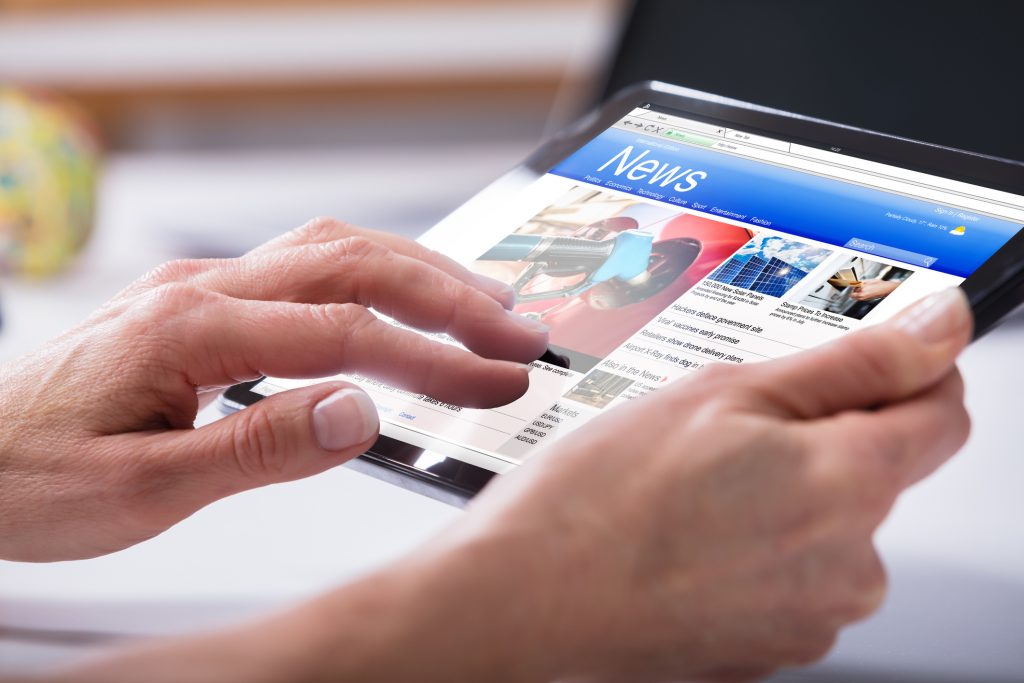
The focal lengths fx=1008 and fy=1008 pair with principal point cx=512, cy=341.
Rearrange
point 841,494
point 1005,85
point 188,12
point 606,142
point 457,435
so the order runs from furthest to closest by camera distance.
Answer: point 188,12 → point 1005,85 → point 606,142 → point 457,435 → point 841,494

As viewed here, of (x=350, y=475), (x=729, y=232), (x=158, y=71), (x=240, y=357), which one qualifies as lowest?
(x=158, y=71)

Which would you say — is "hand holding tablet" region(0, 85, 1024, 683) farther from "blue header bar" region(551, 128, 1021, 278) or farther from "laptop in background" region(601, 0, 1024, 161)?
"laptop in background" region(601, 0, 1024, 161)

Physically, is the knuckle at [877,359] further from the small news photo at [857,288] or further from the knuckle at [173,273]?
the knuckle at [173,273]

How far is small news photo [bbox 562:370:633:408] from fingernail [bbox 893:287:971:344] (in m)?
0.15

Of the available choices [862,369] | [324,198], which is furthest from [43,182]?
[862,369]

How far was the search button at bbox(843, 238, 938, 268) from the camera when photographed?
0.56 m

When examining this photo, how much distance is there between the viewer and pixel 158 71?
219 cm

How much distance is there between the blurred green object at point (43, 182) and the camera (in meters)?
1.05

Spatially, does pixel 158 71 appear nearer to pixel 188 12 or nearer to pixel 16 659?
pixel 188 12

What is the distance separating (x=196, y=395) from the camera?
598 mm

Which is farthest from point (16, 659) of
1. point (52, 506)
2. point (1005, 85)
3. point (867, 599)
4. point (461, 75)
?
point (461, 75)

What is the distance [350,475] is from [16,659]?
246 mm

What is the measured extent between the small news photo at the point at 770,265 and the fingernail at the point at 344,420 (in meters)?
0.22

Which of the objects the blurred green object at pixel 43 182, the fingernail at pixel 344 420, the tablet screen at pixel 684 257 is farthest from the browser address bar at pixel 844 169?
the blurred green object at pixel 43 182
